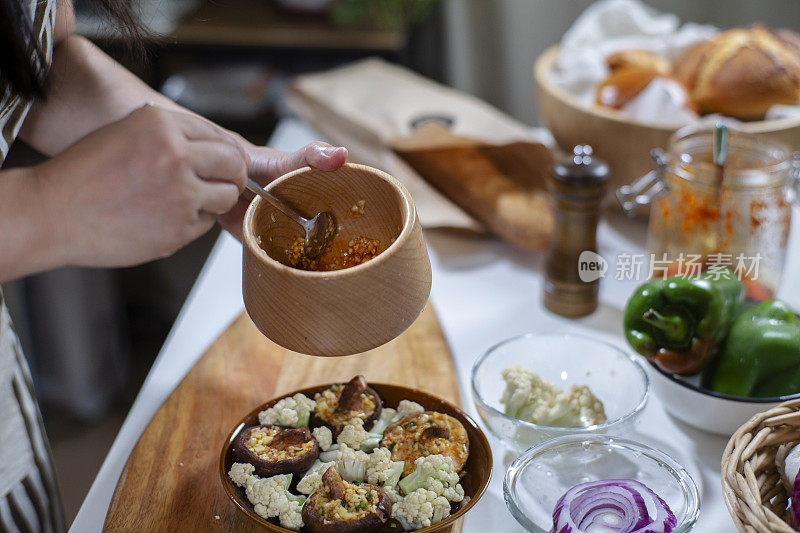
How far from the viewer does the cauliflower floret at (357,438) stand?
2.52 ft

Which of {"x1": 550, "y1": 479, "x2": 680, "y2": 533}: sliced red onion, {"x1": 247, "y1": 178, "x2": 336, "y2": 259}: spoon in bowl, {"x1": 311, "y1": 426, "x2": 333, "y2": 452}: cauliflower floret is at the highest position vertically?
{"x1": 247, "y1": 178, "x2": 336, "y2": 259}: spoon in bowl

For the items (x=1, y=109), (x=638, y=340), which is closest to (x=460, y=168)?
(x=638, y=340)

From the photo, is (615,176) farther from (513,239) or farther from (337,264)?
(337,264)

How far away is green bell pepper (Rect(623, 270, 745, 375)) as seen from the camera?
2.72ft

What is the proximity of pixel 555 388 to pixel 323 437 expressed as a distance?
0.25 m

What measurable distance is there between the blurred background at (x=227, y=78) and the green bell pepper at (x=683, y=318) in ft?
4.69

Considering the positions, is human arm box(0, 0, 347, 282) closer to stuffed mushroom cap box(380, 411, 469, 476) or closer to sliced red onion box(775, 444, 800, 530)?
stuffed mushroom cap box(380, 411, 469, 476)

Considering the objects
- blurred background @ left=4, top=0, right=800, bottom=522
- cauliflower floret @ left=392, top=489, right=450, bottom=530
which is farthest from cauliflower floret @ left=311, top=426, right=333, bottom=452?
blurred background @ left=4, top=0, right=800, bottom=522

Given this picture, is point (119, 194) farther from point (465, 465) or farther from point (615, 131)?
point (615, 131)

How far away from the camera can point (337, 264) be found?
0.77 meters

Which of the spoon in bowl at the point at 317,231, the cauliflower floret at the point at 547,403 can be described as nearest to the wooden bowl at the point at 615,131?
the cauliflower floret at the point at 547,403

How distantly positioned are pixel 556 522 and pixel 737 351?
0.95 ft

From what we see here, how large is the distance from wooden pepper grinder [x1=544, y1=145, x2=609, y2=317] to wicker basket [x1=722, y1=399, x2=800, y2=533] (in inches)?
15.1

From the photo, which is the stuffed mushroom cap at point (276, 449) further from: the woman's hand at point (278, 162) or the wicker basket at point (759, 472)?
the wicker basket at point (759, 472)
